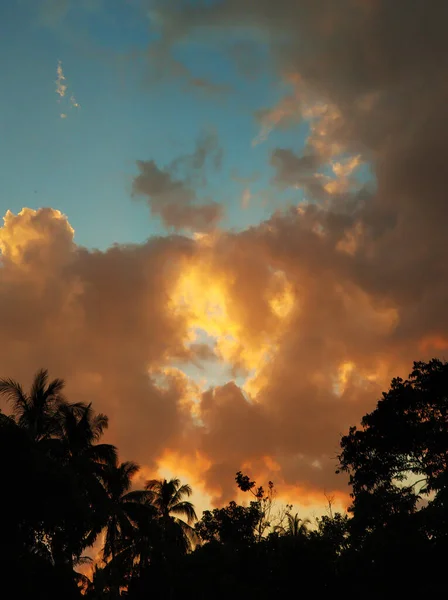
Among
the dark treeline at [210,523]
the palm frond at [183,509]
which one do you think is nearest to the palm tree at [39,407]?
the dark treeline at [210,523]

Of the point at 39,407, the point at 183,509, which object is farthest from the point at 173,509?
the point at 39,407

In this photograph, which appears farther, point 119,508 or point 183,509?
point 183,509

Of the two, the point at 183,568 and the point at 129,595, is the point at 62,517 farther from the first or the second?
the point at 129,595

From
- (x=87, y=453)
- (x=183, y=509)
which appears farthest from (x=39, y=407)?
(x=183, y=509)

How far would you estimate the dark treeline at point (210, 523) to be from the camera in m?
22.0

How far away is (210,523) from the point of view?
4891 centimetres

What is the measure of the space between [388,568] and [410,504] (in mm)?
6775

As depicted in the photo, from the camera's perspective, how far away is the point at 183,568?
41.6 m

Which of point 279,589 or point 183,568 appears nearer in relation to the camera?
point 279,589

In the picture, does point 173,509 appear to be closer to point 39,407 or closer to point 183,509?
point 183,509

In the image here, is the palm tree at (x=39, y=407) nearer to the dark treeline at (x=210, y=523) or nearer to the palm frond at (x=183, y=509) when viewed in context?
the dark treeline at (x=210, y=523)

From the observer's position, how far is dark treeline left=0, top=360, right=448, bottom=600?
72.1 ft

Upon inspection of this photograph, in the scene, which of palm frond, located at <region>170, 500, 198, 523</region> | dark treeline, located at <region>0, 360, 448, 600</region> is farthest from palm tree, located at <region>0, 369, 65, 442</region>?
palm frond, located at <region>170, 500, 198, 523</region>

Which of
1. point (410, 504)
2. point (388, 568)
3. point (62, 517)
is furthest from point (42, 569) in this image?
point (410, 504)
